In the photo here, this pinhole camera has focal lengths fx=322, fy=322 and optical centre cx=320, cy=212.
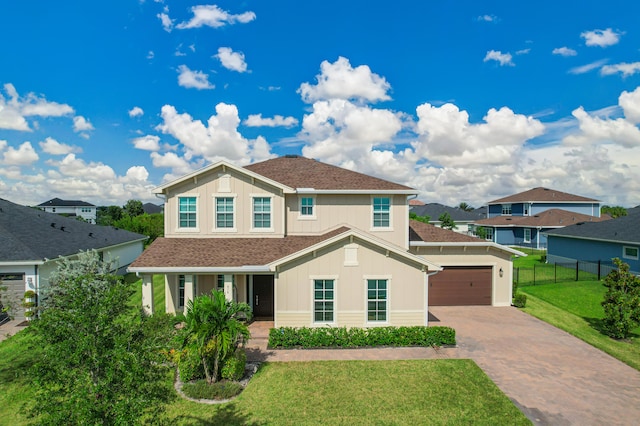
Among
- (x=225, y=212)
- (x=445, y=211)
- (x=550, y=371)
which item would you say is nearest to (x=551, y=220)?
(x=445, y=211)

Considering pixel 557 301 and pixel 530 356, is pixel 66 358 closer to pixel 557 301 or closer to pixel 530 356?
pixel 530 356

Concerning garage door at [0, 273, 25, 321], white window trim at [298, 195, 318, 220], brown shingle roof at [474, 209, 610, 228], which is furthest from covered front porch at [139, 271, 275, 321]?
brown shingle roof at [474, 209, 610, 228]

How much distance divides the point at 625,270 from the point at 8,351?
26054mm

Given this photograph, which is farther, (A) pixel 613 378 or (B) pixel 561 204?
(B) pixel 561 204

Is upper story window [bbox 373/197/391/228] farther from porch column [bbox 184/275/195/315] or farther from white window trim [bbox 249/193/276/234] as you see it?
porch column [bbox 184/275/195/315]

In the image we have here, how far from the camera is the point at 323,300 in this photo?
14086mm

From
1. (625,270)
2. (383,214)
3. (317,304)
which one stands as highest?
(383,214)

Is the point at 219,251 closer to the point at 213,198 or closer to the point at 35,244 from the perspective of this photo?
the point at 213,198

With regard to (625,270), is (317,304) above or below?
below

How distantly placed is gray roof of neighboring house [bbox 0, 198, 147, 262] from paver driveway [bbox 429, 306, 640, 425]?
21.1m

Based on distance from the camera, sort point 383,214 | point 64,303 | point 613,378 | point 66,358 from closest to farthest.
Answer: point 66,358 < point 64,303 < point 613,378 < point 383,214

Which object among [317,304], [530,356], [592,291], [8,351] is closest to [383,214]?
[317,304]

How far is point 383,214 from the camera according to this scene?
1862 cm

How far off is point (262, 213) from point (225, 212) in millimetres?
1988
